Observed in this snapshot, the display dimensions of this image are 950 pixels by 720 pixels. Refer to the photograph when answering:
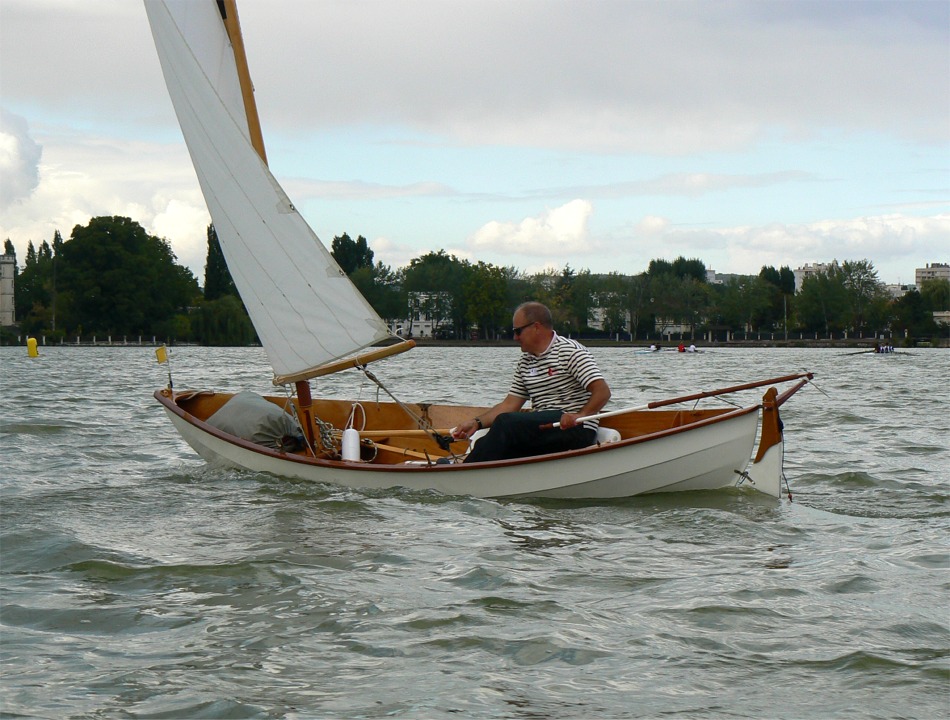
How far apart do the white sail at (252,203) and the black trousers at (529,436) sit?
4.45 feet

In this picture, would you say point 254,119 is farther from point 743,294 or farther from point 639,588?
point 743,294

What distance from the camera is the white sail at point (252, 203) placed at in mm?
8875

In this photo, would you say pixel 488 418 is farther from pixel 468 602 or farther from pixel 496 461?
pixel 468 602

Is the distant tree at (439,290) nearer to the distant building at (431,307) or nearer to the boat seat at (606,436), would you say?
the distant building at (431,307)

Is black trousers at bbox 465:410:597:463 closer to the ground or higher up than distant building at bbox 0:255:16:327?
closer to the ground

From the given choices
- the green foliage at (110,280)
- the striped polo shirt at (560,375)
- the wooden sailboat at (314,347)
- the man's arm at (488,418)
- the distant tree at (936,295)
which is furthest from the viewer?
the distant tree at (936,295)

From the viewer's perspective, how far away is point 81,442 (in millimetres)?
13828

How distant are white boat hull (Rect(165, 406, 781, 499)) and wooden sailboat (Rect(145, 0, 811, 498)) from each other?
1cm

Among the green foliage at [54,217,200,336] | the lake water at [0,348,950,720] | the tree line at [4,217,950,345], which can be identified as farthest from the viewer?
the tree line at [4,217,950,345]

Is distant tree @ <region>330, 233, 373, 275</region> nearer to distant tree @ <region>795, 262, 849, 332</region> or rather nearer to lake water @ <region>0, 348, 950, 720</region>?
distant tree @ <region>795, 262, 849, 332</region>

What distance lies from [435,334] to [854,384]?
108 metres

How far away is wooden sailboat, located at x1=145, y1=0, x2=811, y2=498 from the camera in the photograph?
8.06 meters

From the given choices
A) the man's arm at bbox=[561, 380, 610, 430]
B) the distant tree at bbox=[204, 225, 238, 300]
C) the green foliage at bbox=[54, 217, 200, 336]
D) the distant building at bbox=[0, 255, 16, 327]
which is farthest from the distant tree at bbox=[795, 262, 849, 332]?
the man's arm at bbox=[561, 380, 610, 430]

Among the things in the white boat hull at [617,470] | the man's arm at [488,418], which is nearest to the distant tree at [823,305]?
the man's arm at [488,418]
